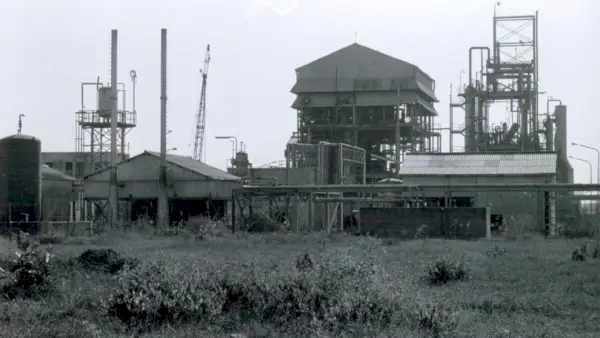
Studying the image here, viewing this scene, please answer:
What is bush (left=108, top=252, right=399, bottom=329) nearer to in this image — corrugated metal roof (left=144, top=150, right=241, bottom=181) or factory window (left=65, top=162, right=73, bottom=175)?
corrugated metal roof (left=144, top=150, right=241, bottom=181)

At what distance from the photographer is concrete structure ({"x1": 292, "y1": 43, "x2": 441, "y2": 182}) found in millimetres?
81000

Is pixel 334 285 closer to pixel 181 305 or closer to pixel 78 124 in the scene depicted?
pixel 181 305

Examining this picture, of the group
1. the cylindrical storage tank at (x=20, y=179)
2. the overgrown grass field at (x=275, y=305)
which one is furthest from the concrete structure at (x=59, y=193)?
the overgrown grass field at (x=275, y=305)

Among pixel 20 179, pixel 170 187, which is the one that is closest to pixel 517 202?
pixel 170 187

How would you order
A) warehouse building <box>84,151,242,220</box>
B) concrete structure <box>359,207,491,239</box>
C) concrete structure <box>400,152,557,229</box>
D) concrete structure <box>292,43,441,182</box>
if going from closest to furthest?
concrete structure <box>359,207,491,239</box>, concrete structure <box>400,152,557,229</box>, warehouse building <box>84,151,242,220</box>, concrete structure <box>292,43,441,182</box>

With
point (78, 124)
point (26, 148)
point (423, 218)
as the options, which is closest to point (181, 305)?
point (423, 218)

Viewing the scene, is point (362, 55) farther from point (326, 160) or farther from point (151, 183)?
point (151, 183)

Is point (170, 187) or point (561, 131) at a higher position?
point (561, 131)

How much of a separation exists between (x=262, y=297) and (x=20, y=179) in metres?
36.2

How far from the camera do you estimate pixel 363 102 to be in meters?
81.2

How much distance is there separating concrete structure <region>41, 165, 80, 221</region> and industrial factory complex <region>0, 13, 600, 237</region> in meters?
0.17

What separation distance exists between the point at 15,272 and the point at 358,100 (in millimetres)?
66122

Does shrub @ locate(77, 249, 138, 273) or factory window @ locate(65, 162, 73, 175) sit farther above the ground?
factory window @ locate(65, 162, 73, 175)

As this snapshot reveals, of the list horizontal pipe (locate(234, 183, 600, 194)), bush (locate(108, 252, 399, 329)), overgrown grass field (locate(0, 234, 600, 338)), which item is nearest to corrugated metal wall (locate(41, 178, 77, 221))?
horizontal pipe (locate(234, 183, 600, 194))
